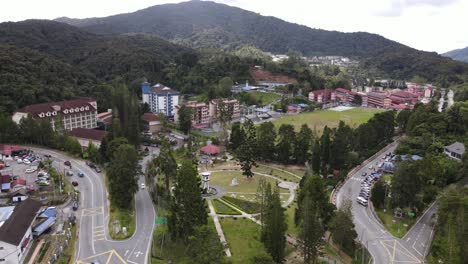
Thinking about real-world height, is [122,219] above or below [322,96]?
below

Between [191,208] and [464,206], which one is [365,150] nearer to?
[464,206]

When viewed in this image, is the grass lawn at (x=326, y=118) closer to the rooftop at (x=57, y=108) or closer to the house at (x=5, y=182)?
the rooftop at (x=57, y=108)

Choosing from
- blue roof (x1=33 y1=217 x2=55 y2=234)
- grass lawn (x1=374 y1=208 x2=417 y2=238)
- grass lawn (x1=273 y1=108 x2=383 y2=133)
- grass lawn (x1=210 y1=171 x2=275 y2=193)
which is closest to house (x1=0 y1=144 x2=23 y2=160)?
blue roof (x1=33 y1=217 x2=55 y2=234)

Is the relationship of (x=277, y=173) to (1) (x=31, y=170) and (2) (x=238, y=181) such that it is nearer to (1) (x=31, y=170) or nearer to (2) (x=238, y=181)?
(2) (x=238, y=181)

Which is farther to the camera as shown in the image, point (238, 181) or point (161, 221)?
point (238, 181)

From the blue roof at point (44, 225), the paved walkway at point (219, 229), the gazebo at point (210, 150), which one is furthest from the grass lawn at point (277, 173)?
the blue roof at point (44, 225)

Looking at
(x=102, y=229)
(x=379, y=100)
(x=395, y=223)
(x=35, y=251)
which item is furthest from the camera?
(x=379, y=100)

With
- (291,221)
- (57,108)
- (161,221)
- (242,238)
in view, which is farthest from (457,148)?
(57,108)
